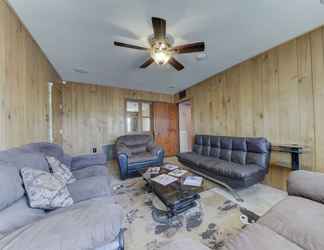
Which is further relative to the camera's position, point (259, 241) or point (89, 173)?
point (89, 173)

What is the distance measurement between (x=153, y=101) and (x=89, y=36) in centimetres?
328

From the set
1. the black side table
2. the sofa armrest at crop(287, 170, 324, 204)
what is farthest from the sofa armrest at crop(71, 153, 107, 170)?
the black side table

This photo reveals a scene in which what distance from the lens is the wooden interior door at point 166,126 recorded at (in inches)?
203

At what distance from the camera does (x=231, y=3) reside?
157 centimetres

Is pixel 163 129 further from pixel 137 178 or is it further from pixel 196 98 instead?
pixel 137 178

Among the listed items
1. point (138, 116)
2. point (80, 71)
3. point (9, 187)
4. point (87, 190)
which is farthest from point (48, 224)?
point (138, 116)

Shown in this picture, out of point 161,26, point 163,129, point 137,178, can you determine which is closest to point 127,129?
point 163,129

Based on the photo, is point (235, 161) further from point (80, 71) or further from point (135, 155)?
point (80, 71)

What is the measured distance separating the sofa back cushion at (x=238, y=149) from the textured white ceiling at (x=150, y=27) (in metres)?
1.66

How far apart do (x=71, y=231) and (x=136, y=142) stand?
10.6ft

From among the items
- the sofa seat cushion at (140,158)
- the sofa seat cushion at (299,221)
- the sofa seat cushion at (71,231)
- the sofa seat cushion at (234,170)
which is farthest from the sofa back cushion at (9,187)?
the sofa seat cushion at (234,170)

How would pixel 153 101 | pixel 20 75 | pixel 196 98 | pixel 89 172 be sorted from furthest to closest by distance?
pixel 153 101 < pixel 196 98 < pixel 89 172 < pixel 20 75

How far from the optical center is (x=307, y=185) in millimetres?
1204

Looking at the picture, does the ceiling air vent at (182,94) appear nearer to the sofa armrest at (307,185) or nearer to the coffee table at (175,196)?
the coffee table at (175,196)
